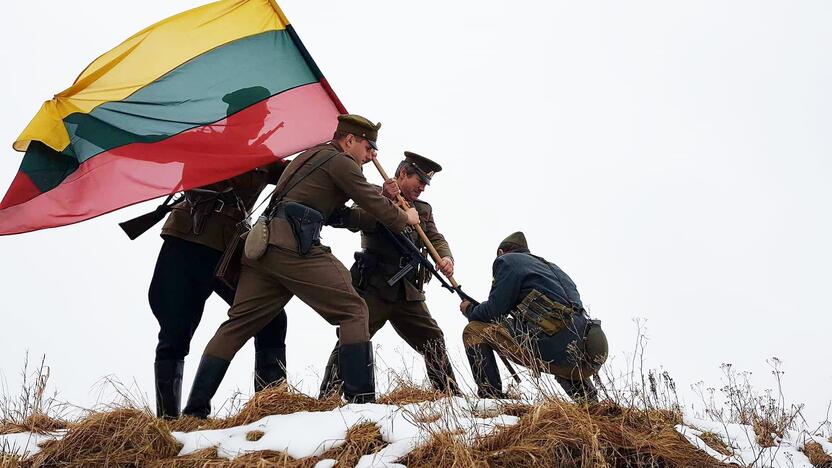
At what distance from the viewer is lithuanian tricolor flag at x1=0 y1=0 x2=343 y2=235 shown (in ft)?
19.3

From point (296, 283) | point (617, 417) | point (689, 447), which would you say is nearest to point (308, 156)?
point (296, 283)

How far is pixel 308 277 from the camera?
5.29 meters

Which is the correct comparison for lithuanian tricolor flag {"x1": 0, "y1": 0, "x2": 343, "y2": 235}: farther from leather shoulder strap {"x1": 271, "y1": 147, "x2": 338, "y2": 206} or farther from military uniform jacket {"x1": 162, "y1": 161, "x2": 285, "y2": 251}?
leather shoulder strap {"x1": 271, "y1": 147, "x2": 338, "y2": 206}

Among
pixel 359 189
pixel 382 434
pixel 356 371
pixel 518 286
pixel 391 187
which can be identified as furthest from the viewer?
pixel 391 187

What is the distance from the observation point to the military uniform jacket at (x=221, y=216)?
226 inches

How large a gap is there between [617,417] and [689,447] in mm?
444

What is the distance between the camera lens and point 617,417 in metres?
4.67

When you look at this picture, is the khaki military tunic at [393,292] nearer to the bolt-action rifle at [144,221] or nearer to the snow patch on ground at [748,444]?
the bolt-action rifle at [144,221]

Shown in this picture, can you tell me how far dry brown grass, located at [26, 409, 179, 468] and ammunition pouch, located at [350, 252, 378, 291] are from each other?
238 centimetres

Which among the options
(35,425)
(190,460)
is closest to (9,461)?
(35,425)

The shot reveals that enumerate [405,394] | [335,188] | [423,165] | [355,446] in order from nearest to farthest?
1. [355,446]
2. [335,188]
3. [405,394]
4. [423,165]

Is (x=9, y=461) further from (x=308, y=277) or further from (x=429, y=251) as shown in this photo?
(x=429, y=251)

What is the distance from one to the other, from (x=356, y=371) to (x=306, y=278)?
0.73 meters

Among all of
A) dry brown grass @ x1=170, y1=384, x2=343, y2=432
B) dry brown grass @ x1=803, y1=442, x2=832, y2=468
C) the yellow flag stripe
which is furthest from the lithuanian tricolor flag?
dry brown grass @ x1=803, y1=442, x2=832, y2=468
